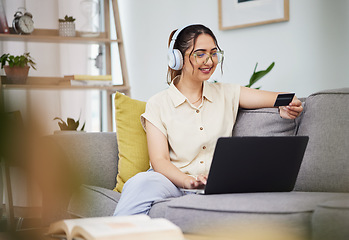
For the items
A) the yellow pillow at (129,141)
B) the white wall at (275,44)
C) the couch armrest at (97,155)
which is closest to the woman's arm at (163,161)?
the yellow pillow at (129,141)

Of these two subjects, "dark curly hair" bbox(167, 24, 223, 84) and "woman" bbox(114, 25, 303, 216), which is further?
"dark curly hair" bbox(167, 24, 223, 84)

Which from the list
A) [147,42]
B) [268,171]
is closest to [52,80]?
[147,42]

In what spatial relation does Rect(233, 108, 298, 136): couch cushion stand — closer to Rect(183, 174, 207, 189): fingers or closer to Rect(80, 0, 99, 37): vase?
Rect(183, 174, 207, 189): fingers

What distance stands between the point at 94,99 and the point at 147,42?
719mm

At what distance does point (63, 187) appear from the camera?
30 cm

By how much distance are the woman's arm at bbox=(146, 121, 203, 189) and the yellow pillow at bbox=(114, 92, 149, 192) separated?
0.14 metres

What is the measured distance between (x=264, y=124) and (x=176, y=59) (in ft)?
1.38

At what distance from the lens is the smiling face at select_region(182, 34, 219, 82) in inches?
71.5

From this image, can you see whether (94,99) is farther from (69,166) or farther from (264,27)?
(69,166)

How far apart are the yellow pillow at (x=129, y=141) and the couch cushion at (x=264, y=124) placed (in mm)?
379

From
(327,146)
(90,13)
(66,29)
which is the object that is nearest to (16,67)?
(66,29)

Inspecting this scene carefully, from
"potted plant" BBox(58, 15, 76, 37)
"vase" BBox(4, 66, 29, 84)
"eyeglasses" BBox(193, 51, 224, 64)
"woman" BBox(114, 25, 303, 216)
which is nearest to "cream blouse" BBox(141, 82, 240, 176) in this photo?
"woman" BBox(114, 25, 303, 216)

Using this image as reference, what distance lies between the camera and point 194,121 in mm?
1794

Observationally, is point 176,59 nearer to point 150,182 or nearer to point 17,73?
point 150,182
